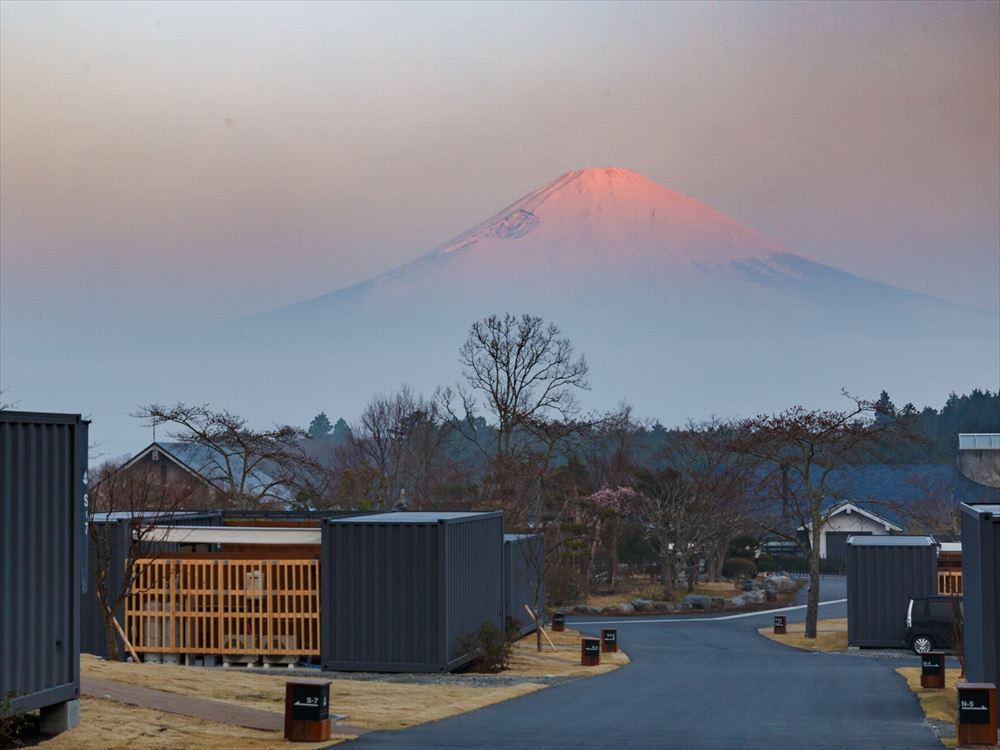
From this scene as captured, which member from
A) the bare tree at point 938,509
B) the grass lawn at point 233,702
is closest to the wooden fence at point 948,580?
the grass lawn at point 233,702

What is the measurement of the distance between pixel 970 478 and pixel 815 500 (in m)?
56.1

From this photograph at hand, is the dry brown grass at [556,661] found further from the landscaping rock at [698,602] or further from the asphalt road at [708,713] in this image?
the landscaping rock at [698,602]

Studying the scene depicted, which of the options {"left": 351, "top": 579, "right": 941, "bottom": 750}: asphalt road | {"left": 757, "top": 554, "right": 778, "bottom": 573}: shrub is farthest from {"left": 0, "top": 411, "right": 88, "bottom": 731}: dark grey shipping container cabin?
{"left": 757, "top": 554, "right": 778, "bottom": 573}: shrub

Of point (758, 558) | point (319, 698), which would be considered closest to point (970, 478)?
point (758, 558)

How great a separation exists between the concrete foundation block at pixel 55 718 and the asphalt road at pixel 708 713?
3.07 metres

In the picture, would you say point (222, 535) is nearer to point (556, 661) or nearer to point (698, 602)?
point (556, 661)

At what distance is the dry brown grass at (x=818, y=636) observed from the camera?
36.0 m

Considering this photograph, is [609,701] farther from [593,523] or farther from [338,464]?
[338,464]

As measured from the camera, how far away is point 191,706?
16672 millimetres

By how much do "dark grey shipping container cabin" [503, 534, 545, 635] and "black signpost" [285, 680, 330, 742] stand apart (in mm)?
19138

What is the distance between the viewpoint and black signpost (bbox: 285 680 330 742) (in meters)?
14.6

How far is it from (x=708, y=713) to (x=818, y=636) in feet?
71.0

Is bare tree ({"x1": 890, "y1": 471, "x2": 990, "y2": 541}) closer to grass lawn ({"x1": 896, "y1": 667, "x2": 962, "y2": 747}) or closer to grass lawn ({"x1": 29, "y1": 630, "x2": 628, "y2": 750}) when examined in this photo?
grass lawn ({"x1": 896, "y1": 667, "x2": 962, "y2": 747})

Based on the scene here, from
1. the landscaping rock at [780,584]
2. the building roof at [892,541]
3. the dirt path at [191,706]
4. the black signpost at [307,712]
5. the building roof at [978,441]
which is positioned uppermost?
the building roof at [978,441]
